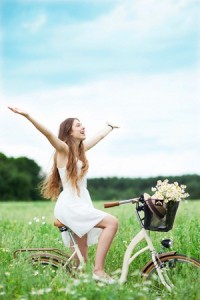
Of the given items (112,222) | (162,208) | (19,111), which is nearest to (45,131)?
(19,111)

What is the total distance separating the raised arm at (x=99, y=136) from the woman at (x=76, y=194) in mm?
408

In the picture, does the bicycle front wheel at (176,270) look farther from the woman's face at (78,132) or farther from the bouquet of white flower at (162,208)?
the woman's face at (78,132)

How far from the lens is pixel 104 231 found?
263 inches

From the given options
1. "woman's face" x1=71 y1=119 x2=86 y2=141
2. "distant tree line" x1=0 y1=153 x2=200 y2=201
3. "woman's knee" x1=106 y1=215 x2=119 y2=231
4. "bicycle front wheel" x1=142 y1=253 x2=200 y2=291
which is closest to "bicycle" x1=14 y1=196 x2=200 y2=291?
"bicycle front wheel" x1=142 y1=253 x2=200 y2=291

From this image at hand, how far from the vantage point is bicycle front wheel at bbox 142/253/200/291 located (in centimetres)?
629

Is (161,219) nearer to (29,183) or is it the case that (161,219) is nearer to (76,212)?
(76,212)

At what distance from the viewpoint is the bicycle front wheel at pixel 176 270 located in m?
6.29

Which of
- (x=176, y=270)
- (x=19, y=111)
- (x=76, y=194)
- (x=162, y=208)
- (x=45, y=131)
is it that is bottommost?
(x=176, y=270)

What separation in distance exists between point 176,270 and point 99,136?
2.00 meters

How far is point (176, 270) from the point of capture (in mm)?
6449

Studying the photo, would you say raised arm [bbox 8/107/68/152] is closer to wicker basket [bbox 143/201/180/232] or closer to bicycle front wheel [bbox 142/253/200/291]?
wicker basket [bbox 143/201/180/232]

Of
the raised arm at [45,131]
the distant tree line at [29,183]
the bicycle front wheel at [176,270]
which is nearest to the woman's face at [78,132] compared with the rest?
the raised arm at [45,131]

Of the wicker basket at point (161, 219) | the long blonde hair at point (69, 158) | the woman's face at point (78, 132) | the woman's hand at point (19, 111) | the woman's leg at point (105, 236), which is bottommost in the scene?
the woman's leg at point (105, 236)

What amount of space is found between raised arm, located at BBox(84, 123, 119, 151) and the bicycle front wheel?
5.80 feet
